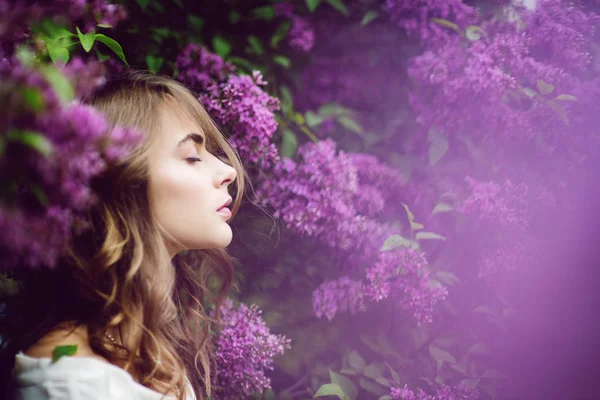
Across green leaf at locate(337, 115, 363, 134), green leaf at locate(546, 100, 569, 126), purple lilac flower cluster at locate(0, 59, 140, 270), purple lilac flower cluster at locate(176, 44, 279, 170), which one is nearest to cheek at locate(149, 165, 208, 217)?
purple lilac flower cluster at locate(176, 44, 279, 170)

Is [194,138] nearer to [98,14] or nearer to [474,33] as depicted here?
[98,14]

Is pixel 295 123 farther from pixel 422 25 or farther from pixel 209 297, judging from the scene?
pixel 209 297

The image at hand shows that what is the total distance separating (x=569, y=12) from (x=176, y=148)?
2.96 feet

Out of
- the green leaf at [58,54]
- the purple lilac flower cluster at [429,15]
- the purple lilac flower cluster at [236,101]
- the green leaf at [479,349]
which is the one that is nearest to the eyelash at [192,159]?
the purple lilac flower cluster at [236,101]

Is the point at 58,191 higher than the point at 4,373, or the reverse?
the point at 58,191

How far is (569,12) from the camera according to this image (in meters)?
1.09

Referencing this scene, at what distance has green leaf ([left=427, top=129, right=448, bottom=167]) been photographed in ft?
3.92

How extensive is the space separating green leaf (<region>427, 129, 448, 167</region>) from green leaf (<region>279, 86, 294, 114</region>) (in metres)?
0.36

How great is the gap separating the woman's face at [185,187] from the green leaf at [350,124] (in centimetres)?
36

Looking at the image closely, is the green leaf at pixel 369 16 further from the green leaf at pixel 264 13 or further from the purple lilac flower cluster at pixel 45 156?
the purple lilac flower cluster at pixel 45 156

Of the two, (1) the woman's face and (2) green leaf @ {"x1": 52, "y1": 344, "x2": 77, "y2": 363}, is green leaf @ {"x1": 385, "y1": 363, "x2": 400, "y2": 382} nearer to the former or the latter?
(1) the woman's face

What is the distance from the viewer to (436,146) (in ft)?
3.94

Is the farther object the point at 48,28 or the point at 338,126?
the point at 338,126

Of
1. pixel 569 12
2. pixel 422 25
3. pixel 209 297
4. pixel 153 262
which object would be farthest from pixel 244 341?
pixel 569 12
